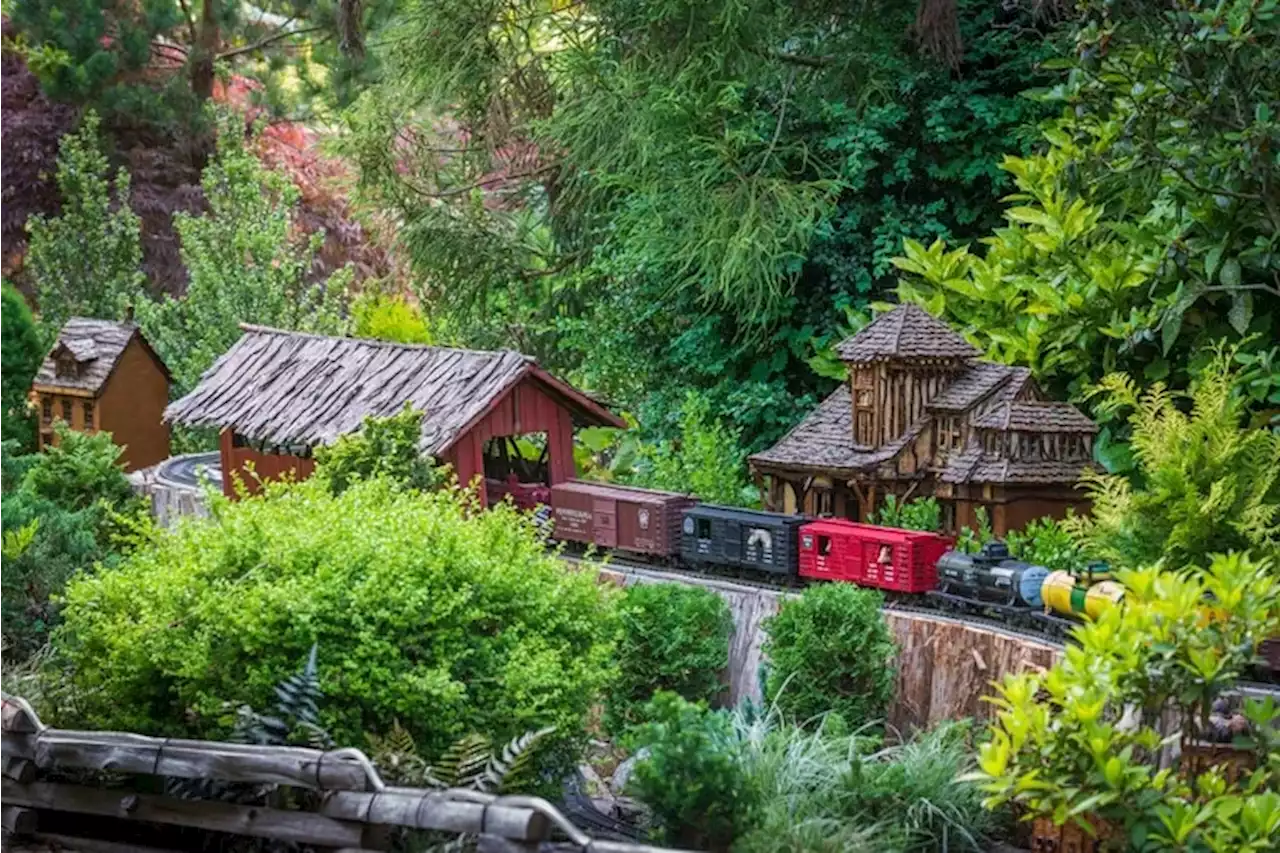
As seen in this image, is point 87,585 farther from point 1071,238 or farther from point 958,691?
point 1071,238

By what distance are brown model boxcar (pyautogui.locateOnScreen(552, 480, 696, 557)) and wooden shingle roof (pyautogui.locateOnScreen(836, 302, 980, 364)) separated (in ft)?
7.04

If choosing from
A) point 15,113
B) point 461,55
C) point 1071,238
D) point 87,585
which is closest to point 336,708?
point 87,585

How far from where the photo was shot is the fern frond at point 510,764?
11.4 metres

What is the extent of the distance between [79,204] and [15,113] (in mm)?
3303

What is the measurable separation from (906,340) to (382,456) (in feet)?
15.2

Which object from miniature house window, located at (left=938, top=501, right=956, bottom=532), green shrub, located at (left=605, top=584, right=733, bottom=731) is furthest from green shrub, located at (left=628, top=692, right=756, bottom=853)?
miniature house window, located at (left=938, top=501, right=956, bottom=532)

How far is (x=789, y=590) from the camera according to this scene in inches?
606

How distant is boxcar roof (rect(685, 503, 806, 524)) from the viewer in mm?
15414

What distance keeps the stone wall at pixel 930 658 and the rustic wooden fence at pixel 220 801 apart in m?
3.89

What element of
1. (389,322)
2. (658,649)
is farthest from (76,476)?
(389,322)

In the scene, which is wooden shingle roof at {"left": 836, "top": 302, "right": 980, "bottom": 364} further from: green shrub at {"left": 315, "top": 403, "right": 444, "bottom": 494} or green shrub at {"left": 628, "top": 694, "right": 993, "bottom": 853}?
green shrub at {"left": 315, "top": 403, "right": 444, "bottom": 494}

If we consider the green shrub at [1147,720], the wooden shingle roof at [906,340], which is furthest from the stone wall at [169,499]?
the green shrub at [1147,720]

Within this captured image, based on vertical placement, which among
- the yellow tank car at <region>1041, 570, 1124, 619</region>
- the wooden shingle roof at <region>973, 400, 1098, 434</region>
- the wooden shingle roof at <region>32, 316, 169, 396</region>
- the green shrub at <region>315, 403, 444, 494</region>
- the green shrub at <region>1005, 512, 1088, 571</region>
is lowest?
the yellow tank car at <region>1041, 570, 1124, 619</region>

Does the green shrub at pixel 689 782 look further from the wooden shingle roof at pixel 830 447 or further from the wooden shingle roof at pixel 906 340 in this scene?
the wooden shingle roof at pixel 906 340
